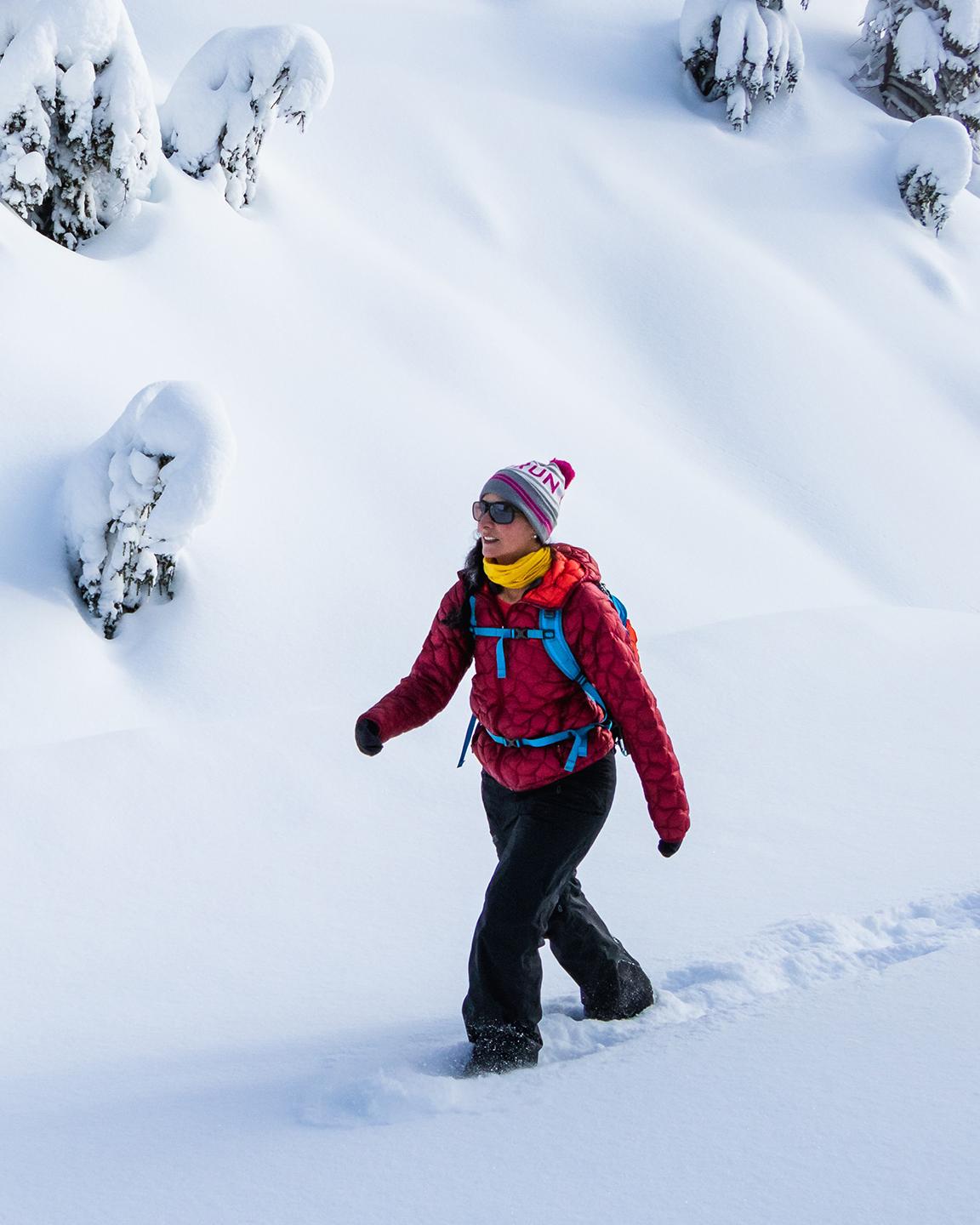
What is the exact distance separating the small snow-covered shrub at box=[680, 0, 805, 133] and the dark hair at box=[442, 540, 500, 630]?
19.8m

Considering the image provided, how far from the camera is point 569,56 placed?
2055cm

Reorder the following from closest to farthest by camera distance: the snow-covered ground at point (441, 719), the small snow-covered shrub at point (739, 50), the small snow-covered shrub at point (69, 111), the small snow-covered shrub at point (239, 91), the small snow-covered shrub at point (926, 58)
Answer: the snow-covered ground at point (441, 719)
the small snow-covered shrub at point (69, 111)
the small snow-covered shrub at point (239, 91)
the small snow-covered shrub at point (739, 50)
the small snow-covered shrub at point (926, 58)

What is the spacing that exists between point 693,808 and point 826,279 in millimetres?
15126

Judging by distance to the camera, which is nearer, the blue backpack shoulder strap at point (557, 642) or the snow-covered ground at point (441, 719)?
the snow-covered ground at point (441, 719)

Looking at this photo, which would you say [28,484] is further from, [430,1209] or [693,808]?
[430,1209]

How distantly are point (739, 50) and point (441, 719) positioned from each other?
18349 mm

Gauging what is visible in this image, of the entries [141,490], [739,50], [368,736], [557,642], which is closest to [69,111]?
[141,490]

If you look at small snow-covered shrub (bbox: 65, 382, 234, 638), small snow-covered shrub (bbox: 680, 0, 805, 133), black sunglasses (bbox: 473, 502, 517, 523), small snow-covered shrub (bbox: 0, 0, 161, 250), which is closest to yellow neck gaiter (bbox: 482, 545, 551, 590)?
black sunglasses (bbox: 473, 502, 517, 523)

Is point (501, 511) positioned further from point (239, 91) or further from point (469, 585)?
point (239, 91)

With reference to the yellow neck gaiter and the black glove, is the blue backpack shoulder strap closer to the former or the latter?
the yellow neck gaiter

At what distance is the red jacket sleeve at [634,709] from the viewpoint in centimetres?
270

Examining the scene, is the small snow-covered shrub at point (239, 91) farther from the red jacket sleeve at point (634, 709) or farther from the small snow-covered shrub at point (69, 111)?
the red jacket sleeve at point (634, 709)

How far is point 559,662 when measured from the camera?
2746 mm

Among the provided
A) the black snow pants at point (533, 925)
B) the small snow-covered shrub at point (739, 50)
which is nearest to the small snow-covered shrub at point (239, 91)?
the black snow pants at point (533, 925)
